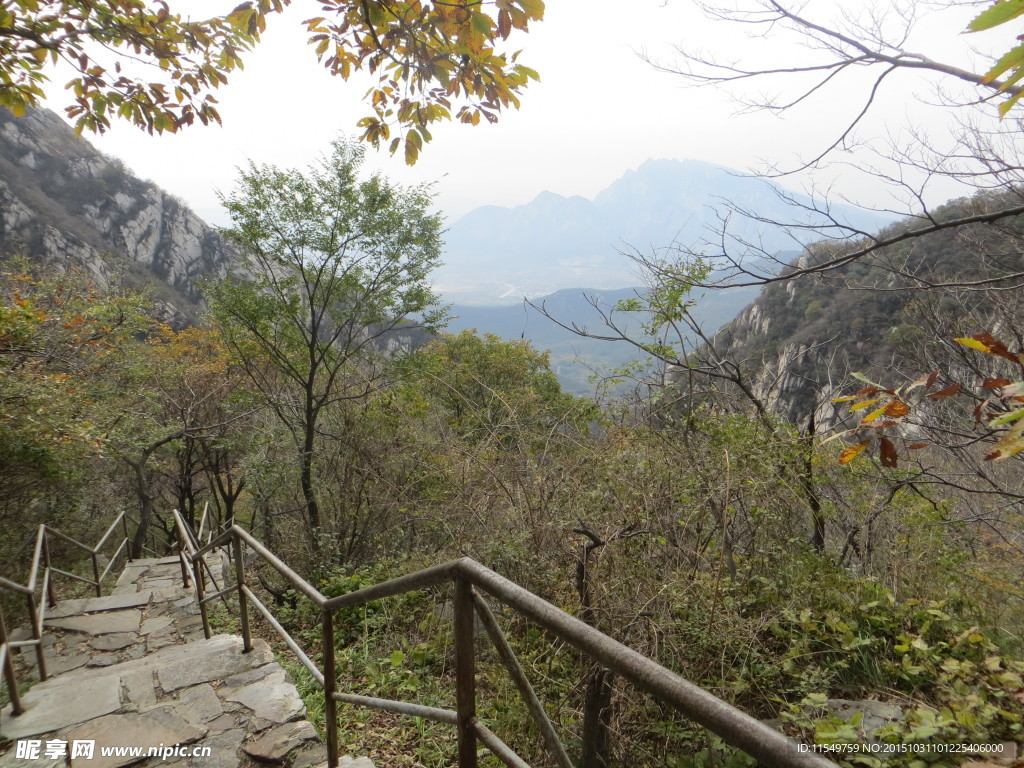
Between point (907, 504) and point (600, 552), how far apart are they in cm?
415

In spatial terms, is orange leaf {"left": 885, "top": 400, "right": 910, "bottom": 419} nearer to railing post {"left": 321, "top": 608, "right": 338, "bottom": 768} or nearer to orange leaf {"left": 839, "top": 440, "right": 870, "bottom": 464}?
orange leaf {"left": 839, "top": 440, "right": 870, "bottom": 464}

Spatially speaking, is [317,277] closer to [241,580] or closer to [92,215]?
[241,580]

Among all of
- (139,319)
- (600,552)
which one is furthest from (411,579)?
(139,319)

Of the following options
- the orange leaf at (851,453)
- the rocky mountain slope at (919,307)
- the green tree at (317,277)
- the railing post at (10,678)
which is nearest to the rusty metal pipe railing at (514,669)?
the orange leaf at (851,453)

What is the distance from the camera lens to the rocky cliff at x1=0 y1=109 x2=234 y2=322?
37531 mm

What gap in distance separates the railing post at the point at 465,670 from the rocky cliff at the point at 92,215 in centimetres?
4152

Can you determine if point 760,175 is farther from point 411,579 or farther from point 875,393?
point 411,579

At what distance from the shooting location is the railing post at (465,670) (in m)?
1.42

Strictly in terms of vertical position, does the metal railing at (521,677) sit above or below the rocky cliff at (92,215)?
below

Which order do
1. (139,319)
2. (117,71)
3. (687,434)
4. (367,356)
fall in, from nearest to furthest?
(117,71) < (687,434) < (367,356) < (139,319)

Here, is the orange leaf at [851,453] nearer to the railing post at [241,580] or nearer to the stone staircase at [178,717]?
the stone staircase at [178,717]

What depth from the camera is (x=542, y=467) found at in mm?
4758

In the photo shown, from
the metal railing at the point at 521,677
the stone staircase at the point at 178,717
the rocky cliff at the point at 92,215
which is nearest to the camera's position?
the metal railing at the point at 521,677

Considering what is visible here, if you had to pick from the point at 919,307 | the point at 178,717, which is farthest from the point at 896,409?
the point at 919,307
